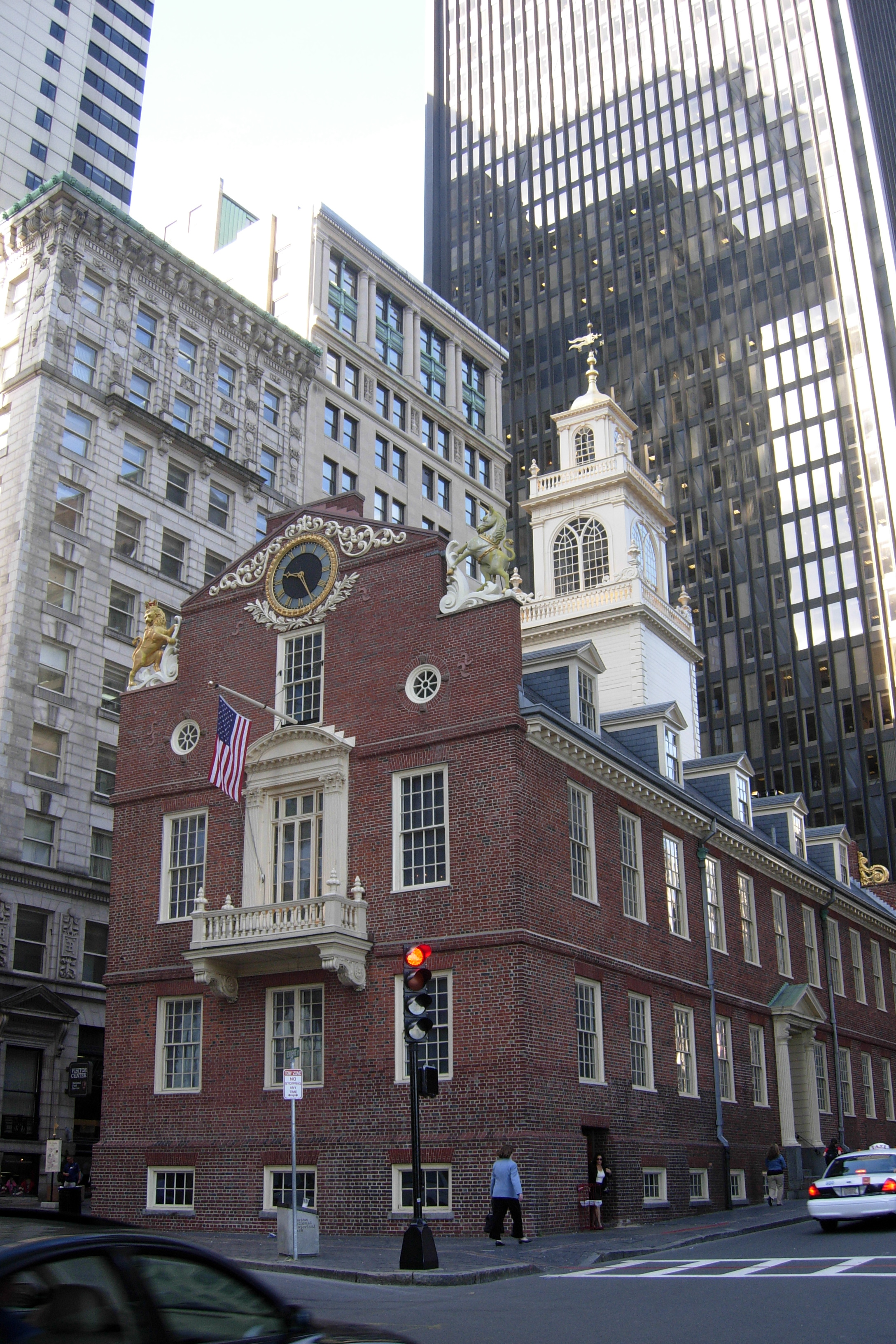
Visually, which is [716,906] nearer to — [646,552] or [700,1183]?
[700,1183]

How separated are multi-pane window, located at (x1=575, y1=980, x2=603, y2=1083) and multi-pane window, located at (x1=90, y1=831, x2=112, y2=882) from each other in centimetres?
2383

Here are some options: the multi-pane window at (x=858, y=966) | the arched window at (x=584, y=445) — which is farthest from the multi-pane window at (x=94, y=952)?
the multi-pane window at (x=858, y=966)

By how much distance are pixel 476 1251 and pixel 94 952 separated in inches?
1094

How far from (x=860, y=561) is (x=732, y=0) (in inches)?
2400

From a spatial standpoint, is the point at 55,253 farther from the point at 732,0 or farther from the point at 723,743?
the point at 732,0

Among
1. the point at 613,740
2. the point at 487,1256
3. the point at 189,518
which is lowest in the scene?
the point at 487,1256

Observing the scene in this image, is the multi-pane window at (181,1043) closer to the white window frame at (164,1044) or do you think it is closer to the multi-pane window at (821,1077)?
the white window frame at (164,1044)

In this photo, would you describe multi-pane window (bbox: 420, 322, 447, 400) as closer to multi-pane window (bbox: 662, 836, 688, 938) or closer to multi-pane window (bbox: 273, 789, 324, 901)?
multi-pane window (bbox: 662, 836, 688, 938)

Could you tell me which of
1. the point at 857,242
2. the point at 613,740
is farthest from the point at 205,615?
the point at 857,242

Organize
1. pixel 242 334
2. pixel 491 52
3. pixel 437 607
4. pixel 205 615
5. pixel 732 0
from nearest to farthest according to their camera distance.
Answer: pixel 437 607 → pixel 205 615 → pixel 242 334 → pixel 732 0 → pixel 491 52

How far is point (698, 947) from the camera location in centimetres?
3189

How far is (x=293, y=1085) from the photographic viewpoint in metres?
19.6

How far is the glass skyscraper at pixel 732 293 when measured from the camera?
94812mm

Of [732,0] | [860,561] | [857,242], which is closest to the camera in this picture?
[860,561]
